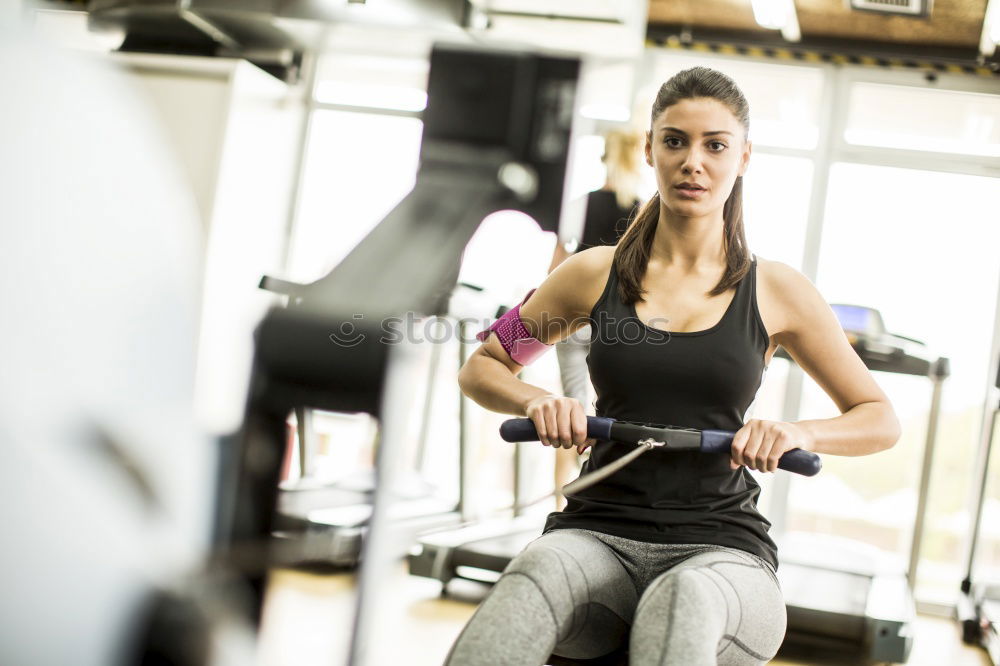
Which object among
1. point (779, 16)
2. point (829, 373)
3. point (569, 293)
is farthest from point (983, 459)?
point (569, 293)

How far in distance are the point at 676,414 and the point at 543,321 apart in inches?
9.7

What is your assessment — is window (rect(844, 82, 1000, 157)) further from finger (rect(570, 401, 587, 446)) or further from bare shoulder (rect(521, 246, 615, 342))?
finger (rect(570, 401, 587, 446))

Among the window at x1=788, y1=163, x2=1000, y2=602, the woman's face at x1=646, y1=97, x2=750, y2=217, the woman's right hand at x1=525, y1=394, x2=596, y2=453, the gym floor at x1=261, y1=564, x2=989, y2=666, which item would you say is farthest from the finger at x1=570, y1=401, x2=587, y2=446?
the window at x1=788, y1=163, x2=1000, y2=602

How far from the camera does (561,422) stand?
105 cm

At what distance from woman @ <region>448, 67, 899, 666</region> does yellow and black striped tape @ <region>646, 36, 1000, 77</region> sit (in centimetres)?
368

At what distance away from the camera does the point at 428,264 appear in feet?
2.64

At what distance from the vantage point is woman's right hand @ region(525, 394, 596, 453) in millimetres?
1042

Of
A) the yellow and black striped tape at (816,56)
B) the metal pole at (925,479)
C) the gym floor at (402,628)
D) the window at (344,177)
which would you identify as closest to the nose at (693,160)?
the gym floor at (402,628)

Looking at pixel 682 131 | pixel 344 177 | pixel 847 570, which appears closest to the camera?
pixel 682 131

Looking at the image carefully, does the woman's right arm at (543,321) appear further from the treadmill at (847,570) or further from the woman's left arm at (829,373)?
the treadmill at (847,570)

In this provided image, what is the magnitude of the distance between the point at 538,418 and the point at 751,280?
1.18 ft

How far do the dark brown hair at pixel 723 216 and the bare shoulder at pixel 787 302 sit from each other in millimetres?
40

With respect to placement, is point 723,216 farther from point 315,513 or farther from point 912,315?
point 912,315

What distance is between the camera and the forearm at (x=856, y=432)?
3.59ft
